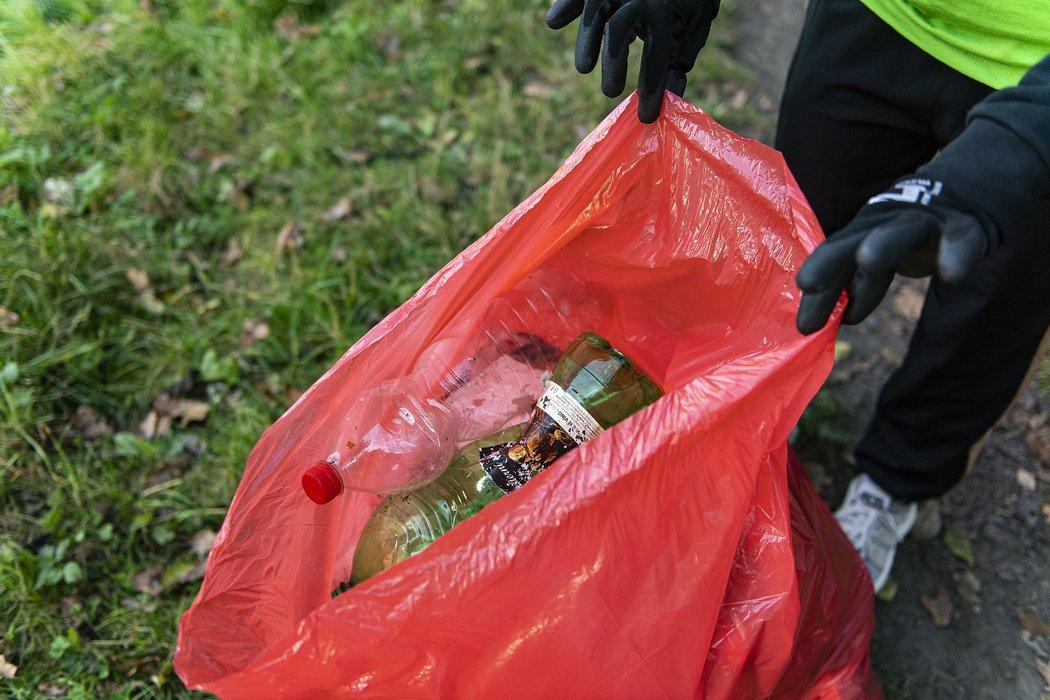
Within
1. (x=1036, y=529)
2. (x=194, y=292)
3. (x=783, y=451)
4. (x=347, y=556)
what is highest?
(x=194, y=292)

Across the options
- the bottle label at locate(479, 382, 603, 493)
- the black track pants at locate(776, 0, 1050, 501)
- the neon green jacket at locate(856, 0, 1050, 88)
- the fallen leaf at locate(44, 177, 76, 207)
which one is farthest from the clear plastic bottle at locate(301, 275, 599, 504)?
the fallen leaf at locate(44, 177, 76, 207)

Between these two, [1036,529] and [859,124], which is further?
[1036,529]

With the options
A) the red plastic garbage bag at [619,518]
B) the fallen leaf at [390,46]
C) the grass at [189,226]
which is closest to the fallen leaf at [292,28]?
the grass at [189,226]

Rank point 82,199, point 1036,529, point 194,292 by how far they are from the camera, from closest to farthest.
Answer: point 1036,529
point 194,292
point 82,199

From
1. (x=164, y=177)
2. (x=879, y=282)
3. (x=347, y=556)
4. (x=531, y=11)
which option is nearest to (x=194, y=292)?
(x=164, y=177)

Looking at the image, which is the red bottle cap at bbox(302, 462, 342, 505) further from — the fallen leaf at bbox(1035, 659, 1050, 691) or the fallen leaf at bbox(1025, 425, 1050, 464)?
the fallen leaf at bbox(1025, 425, 1050, 464)

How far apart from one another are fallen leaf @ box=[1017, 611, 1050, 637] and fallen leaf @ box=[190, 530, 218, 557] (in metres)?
1.70

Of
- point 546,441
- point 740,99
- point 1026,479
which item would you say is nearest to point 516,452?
point 546,441

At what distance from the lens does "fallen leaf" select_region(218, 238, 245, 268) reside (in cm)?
222

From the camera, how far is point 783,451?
988 mm

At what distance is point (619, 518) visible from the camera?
88 cm

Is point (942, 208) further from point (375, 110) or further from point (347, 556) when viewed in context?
point (375, 110)

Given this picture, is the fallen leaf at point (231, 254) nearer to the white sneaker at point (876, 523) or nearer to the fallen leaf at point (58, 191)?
the fallen leaf at point (58, 191)

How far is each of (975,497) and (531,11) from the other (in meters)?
2.07
